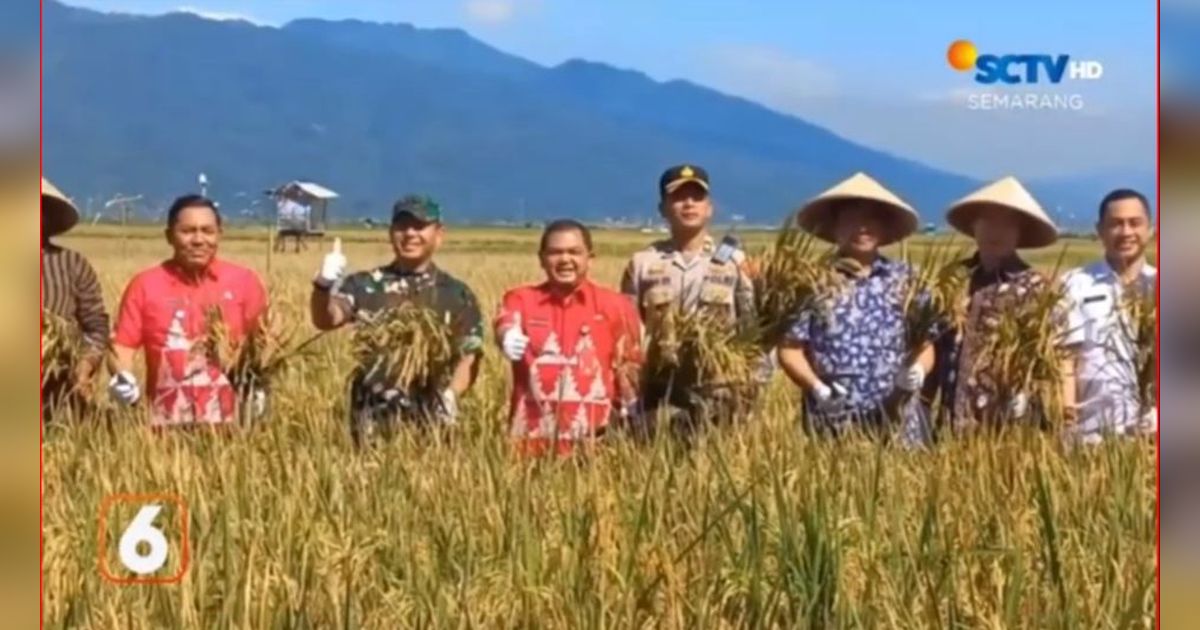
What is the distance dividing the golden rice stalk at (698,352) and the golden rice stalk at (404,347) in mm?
447

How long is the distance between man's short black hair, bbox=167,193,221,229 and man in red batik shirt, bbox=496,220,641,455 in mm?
656

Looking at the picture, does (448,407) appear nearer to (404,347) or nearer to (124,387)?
(404,347)

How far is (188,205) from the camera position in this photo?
12.0 ft

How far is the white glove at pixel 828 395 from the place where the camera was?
3.78 m

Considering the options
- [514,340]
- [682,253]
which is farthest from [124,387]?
[682,253]

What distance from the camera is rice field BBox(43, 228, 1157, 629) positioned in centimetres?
359

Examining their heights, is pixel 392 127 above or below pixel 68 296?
above

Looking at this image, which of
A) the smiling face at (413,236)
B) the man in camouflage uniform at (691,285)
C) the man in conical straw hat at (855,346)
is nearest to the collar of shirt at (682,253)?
the man in camouflage uniform at (691,285)

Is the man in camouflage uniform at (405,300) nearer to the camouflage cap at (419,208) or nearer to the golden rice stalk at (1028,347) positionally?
the camouflage cap at (419,208)

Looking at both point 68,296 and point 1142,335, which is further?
point 1142,335

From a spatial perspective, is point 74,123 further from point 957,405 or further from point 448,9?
point 957,405

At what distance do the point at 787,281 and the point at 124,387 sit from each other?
1466mm

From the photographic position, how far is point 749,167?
364cm

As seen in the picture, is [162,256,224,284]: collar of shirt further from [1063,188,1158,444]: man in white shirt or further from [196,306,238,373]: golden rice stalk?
[1063,188,1158,444]: man in white shirt
